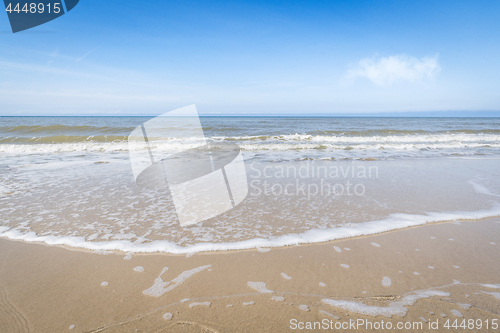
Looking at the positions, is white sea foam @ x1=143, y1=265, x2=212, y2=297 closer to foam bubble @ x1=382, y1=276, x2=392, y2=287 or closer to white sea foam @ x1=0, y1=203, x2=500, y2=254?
white sea foam @ x1=0, y1=203, x2=500, y2=254

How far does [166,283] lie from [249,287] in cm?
72

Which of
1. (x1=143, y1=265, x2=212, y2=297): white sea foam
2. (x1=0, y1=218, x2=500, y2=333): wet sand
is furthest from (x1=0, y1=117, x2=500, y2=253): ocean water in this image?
(x1=143, y1=265, x2=212, y2=297): white sea foam

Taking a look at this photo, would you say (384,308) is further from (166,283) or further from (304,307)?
(166,283)

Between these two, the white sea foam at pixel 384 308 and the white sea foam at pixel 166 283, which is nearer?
the white sea foam at pixel 384 308

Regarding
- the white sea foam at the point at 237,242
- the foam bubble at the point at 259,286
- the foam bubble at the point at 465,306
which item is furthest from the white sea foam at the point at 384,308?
the white sea foam at the point at 237,242

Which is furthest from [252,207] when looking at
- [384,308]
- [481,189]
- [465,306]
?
[481,189]

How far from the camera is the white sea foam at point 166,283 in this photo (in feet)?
6.59

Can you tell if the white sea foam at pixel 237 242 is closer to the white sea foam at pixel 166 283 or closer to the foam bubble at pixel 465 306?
the white sea foam at pixel 166 283

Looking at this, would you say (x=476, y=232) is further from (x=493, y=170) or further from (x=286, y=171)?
(x=493, y=170)

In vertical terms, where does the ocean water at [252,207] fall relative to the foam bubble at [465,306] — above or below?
above

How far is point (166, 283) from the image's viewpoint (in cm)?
212

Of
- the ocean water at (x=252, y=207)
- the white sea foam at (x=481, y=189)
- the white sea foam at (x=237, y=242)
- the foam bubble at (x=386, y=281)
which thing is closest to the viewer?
the foam bubble at (x=386, y=281)

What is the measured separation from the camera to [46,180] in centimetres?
556

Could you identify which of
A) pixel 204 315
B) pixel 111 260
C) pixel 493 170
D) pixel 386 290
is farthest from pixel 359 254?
pixel 493 170
